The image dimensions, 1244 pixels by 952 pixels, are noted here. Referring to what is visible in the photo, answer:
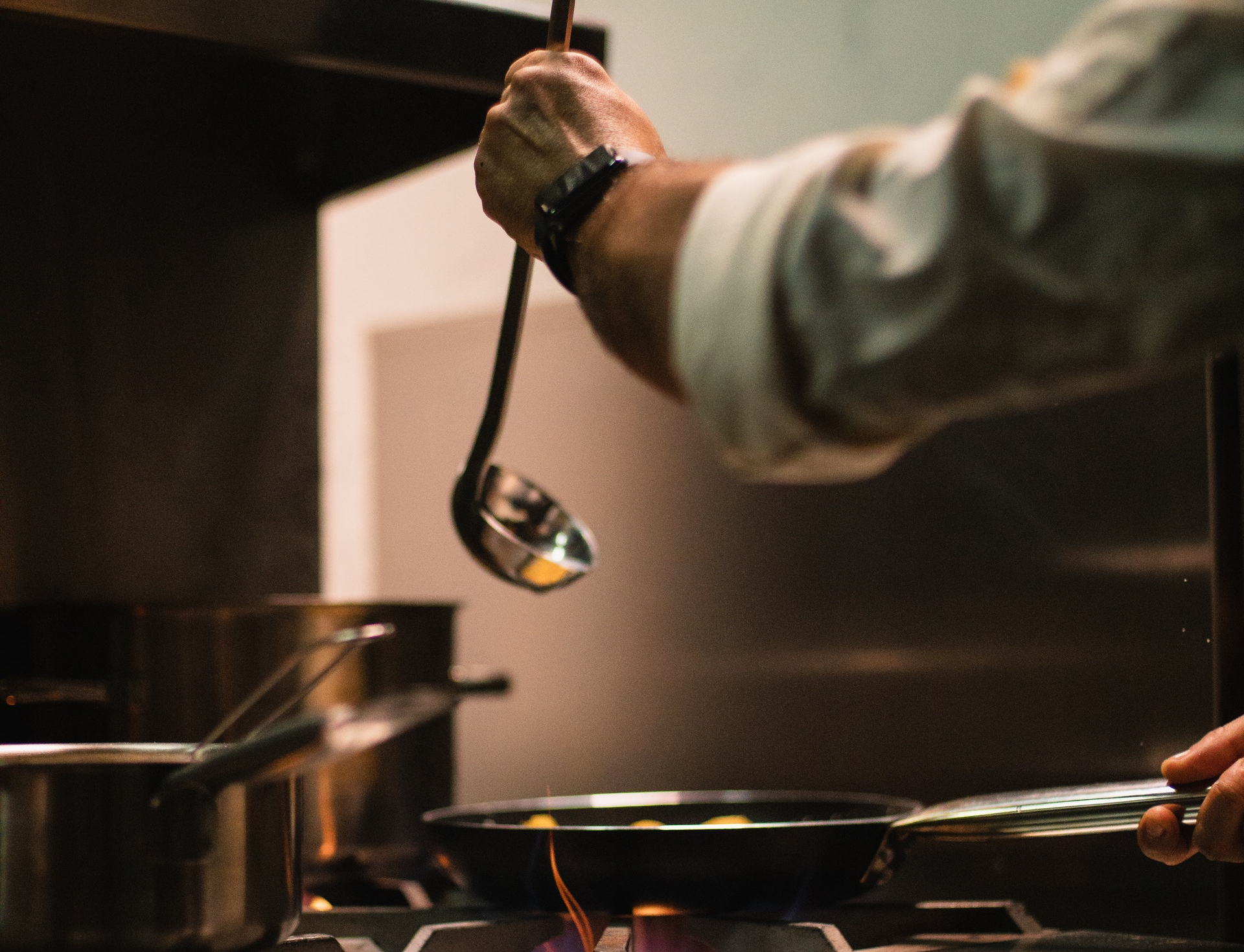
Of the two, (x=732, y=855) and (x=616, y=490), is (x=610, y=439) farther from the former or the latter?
(x=732, y=855)

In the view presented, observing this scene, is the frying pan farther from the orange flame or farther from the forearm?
the forearm

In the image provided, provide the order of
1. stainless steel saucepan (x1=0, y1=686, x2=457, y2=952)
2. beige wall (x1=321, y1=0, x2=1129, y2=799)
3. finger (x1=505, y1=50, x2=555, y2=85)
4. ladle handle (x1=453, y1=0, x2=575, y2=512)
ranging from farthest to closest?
1. beige wall (x1=321, y1=0, x2=1129, y2=799)
2. ladle handle (x1=453, y1=0, x2=575, y2=512)
3. finger (x1=505, y1=50, x2=555, y2=85)
4. stainless steel saucepan (x1=0, y1=686, x2=457, y2=952)

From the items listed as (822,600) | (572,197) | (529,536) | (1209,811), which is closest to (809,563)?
(822,600)

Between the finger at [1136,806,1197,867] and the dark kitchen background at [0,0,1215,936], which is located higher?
the dark kitchen background at [0,0,1215,936]

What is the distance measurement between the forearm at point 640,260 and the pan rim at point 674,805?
30cm

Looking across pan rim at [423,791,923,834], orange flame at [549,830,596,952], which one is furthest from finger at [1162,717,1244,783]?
orange flame at [549,830,596,952]

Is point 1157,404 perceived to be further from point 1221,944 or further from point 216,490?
point 216,490

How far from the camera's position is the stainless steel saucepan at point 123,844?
0.44 meters

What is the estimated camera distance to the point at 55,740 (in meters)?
0.75

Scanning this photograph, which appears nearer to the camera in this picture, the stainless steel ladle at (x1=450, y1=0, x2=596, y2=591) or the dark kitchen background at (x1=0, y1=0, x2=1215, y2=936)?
the stainless steel ladle at (x1=450, y1=0, x2=596, y2=591)

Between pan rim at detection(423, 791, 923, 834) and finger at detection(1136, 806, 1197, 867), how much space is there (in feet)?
0.40

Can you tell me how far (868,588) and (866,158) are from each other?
2.15ft

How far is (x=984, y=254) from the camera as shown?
1.13 ft

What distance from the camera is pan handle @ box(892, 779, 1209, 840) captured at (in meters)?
0.58
